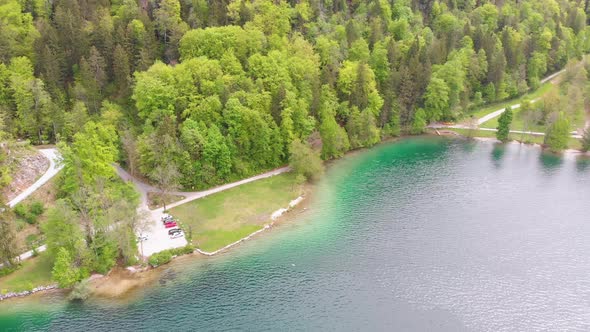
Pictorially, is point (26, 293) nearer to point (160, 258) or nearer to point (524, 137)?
point (160, 258)

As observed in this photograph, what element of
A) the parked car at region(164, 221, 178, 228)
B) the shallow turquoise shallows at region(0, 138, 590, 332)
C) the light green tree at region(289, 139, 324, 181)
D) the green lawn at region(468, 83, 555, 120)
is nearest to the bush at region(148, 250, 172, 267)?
the shallow turquoise shallows at region(0, 138, 590, 332)

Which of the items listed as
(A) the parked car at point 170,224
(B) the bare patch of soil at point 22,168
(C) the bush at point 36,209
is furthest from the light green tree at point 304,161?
(C) the bush at point 36,209

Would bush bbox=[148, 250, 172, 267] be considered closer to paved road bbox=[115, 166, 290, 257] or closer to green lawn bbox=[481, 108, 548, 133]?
paved road bbox=[115, 166, 290, 257]

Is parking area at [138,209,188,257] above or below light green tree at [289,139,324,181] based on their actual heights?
below

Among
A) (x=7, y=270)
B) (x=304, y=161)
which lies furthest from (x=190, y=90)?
(x=7, y=270)

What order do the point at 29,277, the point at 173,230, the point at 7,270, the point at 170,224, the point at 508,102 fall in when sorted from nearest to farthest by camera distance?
the point at 29,277 → the point at 7,270 → the point at 173,230 → the point at 170,224 → the point at 508,102

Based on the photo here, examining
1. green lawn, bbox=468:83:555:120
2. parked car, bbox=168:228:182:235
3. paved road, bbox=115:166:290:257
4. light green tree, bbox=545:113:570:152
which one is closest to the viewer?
paved road, bbox=115:166:290:257
